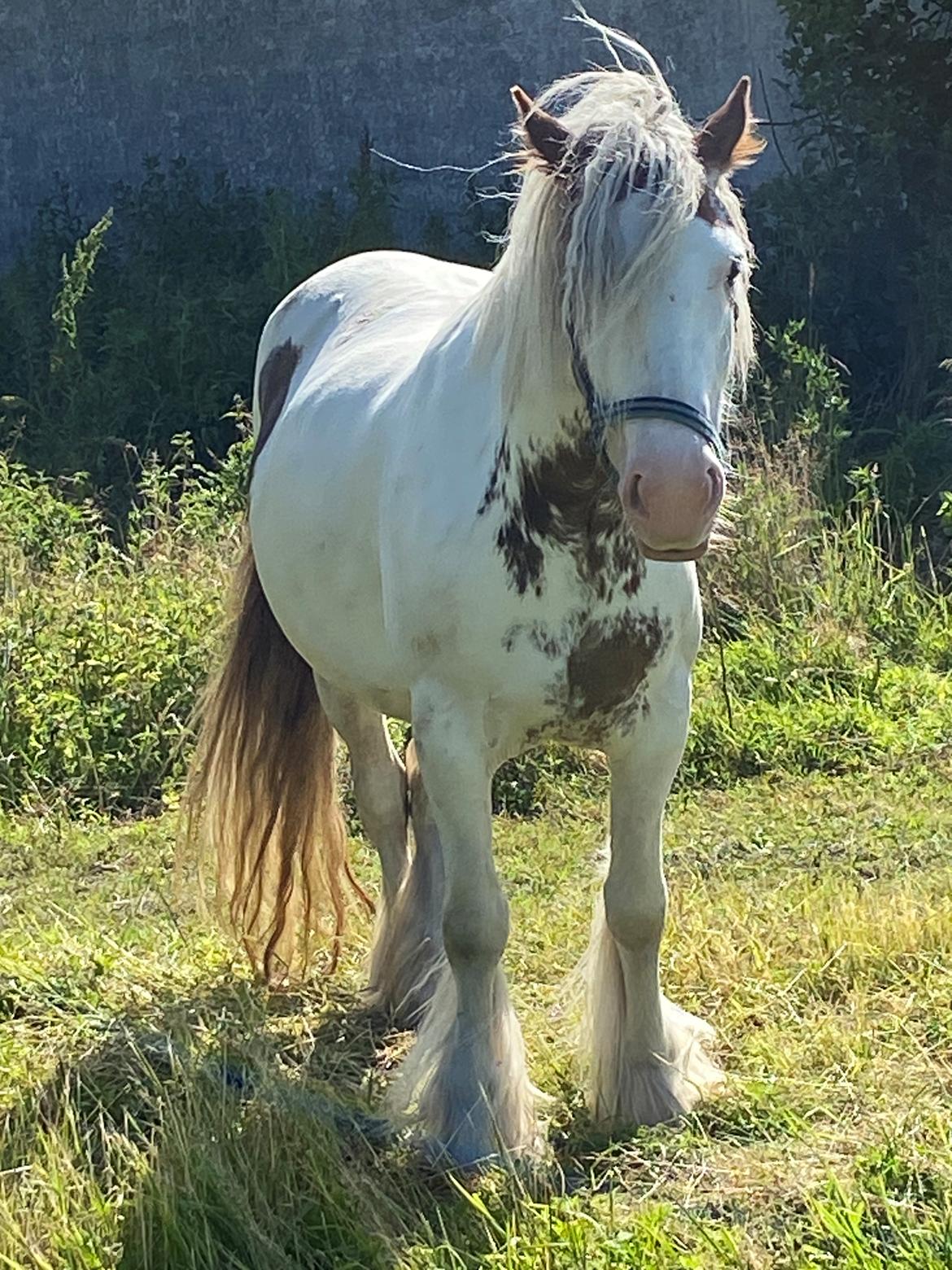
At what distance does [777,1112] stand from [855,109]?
7667 mm

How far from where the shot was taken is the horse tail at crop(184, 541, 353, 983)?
402 centimetres

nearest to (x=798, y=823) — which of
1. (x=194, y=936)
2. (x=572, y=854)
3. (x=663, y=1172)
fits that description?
(x=572, y=854)

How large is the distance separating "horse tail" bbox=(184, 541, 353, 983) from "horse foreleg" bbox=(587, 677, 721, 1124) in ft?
3.33

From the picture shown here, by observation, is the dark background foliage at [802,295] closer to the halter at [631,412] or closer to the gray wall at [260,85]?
the gray wall at [260,85]

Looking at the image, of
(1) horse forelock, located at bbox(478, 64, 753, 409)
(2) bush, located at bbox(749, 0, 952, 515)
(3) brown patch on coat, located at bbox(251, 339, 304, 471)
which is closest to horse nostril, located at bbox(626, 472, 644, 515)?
(1) horse forelock, located at bbox(478, 64, 753, 409)

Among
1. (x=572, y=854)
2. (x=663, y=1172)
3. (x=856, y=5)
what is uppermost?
(x=856, y=5)

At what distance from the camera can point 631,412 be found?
7.70 feet

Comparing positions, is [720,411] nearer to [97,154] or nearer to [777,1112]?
[777,1112]

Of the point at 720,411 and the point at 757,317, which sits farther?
the point at 757,317

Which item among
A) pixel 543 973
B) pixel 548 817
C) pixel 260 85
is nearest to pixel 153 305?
pixel 260 85

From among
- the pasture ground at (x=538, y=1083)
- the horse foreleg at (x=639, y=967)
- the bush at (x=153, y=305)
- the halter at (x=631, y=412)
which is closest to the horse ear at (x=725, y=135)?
the halter at (x=631, y=412)

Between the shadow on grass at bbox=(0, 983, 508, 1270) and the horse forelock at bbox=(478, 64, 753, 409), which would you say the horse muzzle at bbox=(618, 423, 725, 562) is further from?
the shadow on grass at bbox=(0, 983, 508, 1270)

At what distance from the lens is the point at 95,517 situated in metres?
6.93

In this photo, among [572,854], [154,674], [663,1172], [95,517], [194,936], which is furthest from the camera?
[95,517]
